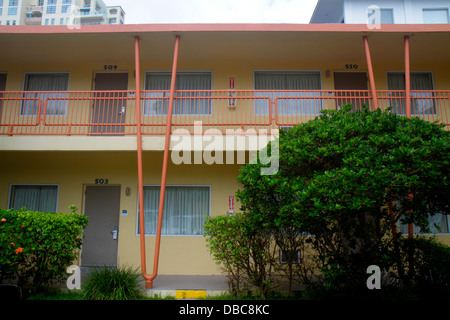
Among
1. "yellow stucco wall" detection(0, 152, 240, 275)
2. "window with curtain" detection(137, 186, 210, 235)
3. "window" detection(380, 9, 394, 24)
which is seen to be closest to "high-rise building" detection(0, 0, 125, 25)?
"window" detection(380, 9, 394, 24)

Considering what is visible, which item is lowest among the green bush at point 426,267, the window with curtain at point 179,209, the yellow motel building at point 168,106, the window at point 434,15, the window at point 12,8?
the green bush at point 426,267

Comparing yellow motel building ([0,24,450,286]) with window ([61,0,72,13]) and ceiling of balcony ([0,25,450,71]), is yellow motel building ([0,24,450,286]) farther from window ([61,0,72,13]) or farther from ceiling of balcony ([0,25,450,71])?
window ([61,0,72,13])

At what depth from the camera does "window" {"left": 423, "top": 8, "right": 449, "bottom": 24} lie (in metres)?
13.2

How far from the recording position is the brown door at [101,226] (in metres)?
8.76

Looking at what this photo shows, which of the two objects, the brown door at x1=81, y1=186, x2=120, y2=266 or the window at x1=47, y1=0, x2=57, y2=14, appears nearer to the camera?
the brown door at x1=81, y1=186, x2=120, y2=266

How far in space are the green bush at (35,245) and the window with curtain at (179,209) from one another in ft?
8.84

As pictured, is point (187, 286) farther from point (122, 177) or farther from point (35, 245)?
point (122, 177)

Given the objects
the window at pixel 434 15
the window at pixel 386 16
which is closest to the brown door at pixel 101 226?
the window at pixel 386 16

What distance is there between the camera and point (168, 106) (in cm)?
801

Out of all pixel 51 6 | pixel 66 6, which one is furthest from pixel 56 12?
pixel 66 6

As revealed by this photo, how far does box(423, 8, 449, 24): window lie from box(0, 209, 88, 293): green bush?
15346 millimetres

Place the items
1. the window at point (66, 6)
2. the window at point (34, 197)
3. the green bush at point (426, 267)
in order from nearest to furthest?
the green bush at point (426, 267) < the window at point (34, 197) < the window at point (66, 6)

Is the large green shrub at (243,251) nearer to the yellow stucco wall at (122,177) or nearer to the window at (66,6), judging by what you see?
the yellow stucco wall at (122,177)
